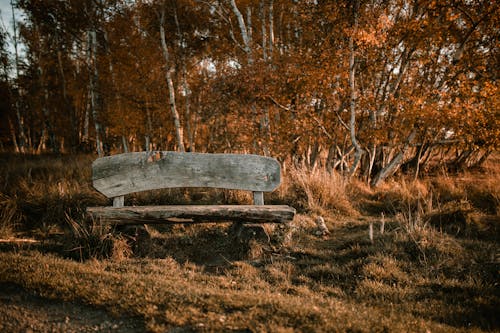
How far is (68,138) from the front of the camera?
50.0ft

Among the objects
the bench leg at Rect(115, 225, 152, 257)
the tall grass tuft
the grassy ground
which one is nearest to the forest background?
the tall grass tuft

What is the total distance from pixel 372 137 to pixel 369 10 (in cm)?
272

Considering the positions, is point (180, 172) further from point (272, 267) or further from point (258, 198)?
point (272, 267)

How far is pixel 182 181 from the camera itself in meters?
4.10

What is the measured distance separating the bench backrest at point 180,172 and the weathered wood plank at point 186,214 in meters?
0.38

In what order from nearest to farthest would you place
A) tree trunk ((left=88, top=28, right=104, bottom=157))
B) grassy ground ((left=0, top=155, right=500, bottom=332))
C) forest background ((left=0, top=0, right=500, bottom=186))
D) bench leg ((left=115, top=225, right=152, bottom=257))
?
grassy ground ((left=0, top=155, right=500, bottom=332)) → bench leg ((left=115, top=225, right=152, bottom=257)) → forest background ((left=0, top=0, right=500, bottom=186)) → tree trunk ((left=88, top=28, right=104, bottom=157))

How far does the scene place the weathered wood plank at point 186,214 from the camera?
3490 millimetres

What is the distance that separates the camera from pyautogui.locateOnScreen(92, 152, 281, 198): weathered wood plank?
3.80 meters

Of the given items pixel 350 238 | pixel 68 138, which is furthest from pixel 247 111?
pixel 68 138

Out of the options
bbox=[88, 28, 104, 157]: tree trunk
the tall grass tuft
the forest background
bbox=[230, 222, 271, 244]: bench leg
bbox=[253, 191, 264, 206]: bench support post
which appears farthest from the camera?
bbox=[88, 28, 104, 157]: tree trunk

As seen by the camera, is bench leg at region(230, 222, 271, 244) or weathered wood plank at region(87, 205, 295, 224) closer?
weathered wood plank at region(87, 205, 295, 224)

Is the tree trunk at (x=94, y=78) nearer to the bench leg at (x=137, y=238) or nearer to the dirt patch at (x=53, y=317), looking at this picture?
the bench leg at (x=137, y=238)

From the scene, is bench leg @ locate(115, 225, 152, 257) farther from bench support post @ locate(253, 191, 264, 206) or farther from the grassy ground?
bench support post @ locate(253, 191, 264, 206)

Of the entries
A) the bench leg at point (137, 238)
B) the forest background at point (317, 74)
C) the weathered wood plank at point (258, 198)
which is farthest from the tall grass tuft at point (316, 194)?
the bench leg at point (137, 238)
